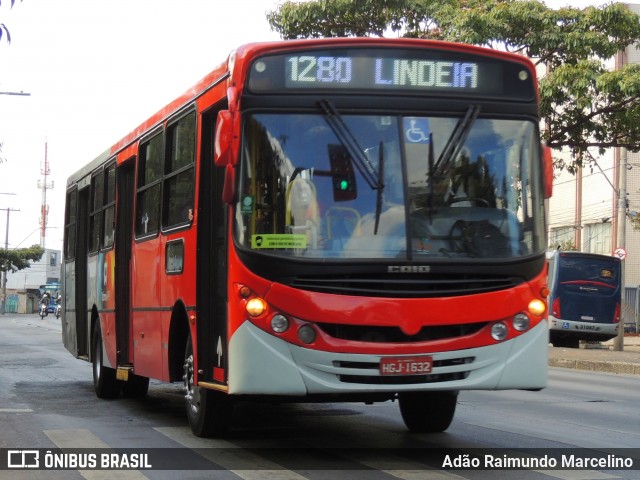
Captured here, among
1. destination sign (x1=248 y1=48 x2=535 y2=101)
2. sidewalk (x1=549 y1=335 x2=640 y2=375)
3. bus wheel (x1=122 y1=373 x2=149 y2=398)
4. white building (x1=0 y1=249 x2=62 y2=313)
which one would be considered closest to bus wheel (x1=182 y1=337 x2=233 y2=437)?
destination sign (x1=248 y1=48 x2=535 y2=101)

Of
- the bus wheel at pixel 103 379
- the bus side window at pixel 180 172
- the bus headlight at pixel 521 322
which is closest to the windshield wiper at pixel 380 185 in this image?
the bus headlight at pixel 521 322

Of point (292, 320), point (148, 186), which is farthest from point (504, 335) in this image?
point (148, 186)

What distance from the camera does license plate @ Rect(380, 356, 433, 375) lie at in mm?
8133

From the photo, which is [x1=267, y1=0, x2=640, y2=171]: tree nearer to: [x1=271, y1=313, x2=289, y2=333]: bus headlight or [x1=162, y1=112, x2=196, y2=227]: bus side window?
[x1=162, y1=112, x2=196, y2=227]: bus side window

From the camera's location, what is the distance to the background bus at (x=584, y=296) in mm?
34531

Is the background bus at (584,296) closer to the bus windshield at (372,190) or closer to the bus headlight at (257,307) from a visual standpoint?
the bus windshield at (372,190)

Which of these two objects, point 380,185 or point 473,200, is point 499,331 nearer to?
point 473,200

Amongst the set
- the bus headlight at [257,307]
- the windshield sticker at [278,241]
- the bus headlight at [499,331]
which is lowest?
the bus headlight at [499,331]

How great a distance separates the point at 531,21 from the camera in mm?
23469

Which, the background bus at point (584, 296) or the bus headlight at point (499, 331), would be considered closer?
the bus headlight at point (499, 331)

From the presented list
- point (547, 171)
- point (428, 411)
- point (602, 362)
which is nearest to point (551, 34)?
point (602, 362)

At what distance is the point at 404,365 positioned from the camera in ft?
26.7

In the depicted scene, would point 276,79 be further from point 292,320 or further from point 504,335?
point 504,335

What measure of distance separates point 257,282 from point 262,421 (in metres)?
3.71
